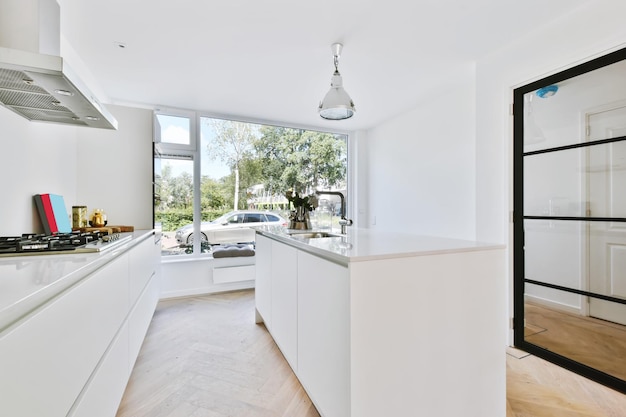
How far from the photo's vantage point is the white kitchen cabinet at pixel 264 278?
2.17 meters

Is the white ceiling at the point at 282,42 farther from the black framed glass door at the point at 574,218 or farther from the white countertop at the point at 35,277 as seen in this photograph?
the white countertop at the point at 35,277

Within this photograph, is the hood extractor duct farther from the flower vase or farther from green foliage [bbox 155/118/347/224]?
green foliage [bbox 155/118/347/224]

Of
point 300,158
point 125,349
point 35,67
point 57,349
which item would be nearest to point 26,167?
point 35,67

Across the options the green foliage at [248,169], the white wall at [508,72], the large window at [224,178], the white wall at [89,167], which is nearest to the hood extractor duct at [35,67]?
the white wall at [89,167]

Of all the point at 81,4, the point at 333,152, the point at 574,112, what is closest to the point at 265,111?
the point at 333,152

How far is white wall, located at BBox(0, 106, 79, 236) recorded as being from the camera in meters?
1.51

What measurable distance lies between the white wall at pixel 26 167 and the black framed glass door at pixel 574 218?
347 centimetres

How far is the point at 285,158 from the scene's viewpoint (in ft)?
14.7

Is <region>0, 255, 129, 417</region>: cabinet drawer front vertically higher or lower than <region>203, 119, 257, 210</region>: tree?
lower

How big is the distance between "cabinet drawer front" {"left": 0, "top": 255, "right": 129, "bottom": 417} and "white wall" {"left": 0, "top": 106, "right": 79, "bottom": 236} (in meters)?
0.90

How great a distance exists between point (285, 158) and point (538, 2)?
10.9ft

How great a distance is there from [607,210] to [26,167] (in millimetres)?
3740

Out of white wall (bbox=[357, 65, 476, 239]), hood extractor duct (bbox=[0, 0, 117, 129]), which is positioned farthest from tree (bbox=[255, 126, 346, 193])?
hood extractor duct (bbox=[0, 0, 117, 129])

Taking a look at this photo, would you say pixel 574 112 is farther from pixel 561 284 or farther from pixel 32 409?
pixel 32 409
